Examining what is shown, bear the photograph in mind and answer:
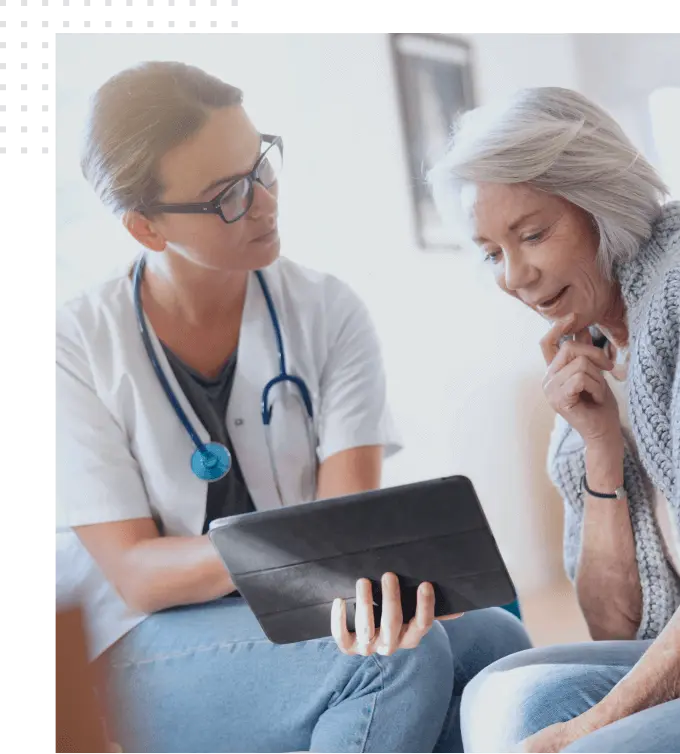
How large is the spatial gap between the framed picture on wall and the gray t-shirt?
31 cm

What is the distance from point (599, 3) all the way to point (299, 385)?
2.06ft

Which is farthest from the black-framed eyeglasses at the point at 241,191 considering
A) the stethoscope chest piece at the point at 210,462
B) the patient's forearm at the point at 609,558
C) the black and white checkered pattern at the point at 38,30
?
the patient's forearm at the point at 609,558

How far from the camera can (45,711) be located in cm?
106

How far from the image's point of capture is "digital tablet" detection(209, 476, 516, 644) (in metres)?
0.93

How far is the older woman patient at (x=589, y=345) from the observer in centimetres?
91

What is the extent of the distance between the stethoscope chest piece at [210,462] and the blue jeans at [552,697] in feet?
1.21

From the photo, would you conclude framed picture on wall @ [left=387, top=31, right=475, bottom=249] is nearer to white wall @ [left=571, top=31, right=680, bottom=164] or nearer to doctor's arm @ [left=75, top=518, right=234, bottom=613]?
white wall @ [left=571, top=31, right=680, bottom=164]

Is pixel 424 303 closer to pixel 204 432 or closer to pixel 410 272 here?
pixel 410 272

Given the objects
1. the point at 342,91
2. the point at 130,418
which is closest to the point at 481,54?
the point at 342,91

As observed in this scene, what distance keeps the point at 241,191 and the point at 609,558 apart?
599mm

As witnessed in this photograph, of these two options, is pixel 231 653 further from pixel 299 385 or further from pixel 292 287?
pixel 292 287

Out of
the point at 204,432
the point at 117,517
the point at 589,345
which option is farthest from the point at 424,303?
the point at 117,517

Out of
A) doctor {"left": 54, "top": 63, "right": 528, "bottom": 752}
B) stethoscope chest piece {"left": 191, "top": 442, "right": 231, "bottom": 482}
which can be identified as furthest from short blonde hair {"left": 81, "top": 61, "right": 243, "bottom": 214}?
stethoscope chest piece {"left": 191, "top": 442, "right": 231, "bottom": 482}

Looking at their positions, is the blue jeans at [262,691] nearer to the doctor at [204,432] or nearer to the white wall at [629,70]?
the doctor at [204,432]
